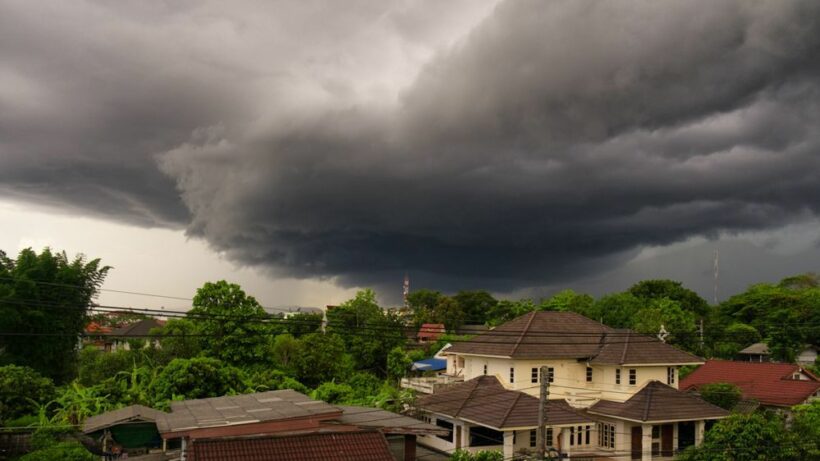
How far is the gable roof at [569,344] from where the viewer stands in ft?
126

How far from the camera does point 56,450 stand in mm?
25125

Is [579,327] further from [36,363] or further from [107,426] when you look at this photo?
[36,363]

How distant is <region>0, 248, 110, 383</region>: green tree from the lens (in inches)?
1807

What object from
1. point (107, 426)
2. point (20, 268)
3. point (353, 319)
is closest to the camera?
point (107, 426)

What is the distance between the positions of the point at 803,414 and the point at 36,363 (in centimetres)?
5377

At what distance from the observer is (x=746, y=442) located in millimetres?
A: 28281

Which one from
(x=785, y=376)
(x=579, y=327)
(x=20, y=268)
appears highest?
(x=20, y=268)

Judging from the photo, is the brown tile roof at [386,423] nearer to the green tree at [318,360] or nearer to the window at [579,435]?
the window at [579,435]

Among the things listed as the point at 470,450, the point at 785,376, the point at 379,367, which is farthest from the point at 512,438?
the point at 379,367

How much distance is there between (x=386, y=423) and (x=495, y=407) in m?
8.31

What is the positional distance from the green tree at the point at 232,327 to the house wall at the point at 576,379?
2094cm

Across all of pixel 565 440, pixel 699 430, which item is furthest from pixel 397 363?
pixel 699 430

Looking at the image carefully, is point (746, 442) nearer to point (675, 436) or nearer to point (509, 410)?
point (675, 436)

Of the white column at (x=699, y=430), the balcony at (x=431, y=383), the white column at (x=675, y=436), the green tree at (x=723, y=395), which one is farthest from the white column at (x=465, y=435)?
the green tree at (x=723, y=395)
